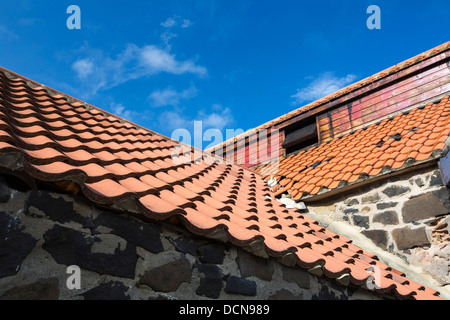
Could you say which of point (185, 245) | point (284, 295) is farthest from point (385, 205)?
point (185, 245)

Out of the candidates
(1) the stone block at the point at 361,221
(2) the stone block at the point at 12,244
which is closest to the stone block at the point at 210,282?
(2) the stone block at the point at 12,244

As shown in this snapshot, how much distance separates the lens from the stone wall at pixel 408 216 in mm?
3662

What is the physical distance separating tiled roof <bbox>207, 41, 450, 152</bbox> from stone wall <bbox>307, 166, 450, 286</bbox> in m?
3.47

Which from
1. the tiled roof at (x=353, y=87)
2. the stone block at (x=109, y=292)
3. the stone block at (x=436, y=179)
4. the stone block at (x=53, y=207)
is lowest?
the stone block at (x=109, y=292)

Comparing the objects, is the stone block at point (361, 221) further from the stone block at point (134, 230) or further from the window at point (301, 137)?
the stone block at point (134, 230)

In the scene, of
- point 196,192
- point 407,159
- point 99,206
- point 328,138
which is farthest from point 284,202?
A: point 99,206

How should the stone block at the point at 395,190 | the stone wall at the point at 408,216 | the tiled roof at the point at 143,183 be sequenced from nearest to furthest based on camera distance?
the tiled roof at the point at 143,183
the stone wall at the point at 408,216
the stone block at the point at 395,190

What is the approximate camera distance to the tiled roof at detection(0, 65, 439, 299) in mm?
1658

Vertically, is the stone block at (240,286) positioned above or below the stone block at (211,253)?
below

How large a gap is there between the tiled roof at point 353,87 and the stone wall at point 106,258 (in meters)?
6.10

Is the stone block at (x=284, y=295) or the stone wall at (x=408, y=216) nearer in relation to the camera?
the stone block at (x=284, y=295)

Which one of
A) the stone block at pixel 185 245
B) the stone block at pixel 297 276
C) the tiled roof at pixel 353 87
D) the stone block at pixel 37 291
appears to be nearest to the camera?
the stone block at pixel 37 291
